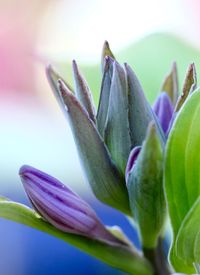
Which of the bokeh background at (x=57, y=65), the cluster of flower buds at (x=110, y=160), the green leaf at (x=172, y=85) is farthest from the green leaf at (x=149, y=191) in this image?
the bokeh background at (x=57, y=65)

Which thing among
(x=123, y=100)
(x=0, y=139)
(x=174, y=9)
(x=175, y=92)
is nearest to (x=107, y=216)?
(x=0, y=139)

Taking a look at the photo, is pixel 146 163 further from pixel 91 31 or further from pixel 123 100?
pixel 91 31

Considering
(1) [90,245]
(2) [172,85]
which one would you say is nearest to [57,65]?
(2) [172,85]

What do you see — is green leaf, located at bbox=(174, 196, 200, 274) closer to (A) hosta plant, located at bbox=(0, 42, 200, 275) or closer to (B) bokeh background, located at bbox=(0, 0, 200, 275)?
(A) hosta plant, located at bbox=(0, 42, 200, 275)

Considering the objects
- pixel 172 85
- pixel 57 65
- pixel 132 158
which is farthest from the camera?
pixel 57 65

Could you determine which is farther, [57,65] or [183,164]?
[57,65]

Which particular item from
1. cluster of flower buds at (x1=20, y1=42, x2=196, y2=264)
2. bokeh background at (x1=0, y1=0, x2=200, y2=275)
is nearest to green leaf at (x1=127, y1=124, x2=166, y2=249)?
cluster of flower buds at (x1=20, y1=42, x2=196, y2=264)

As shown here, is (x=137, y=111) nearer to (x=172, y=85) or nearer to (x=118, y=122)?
(x=118, y=122)
